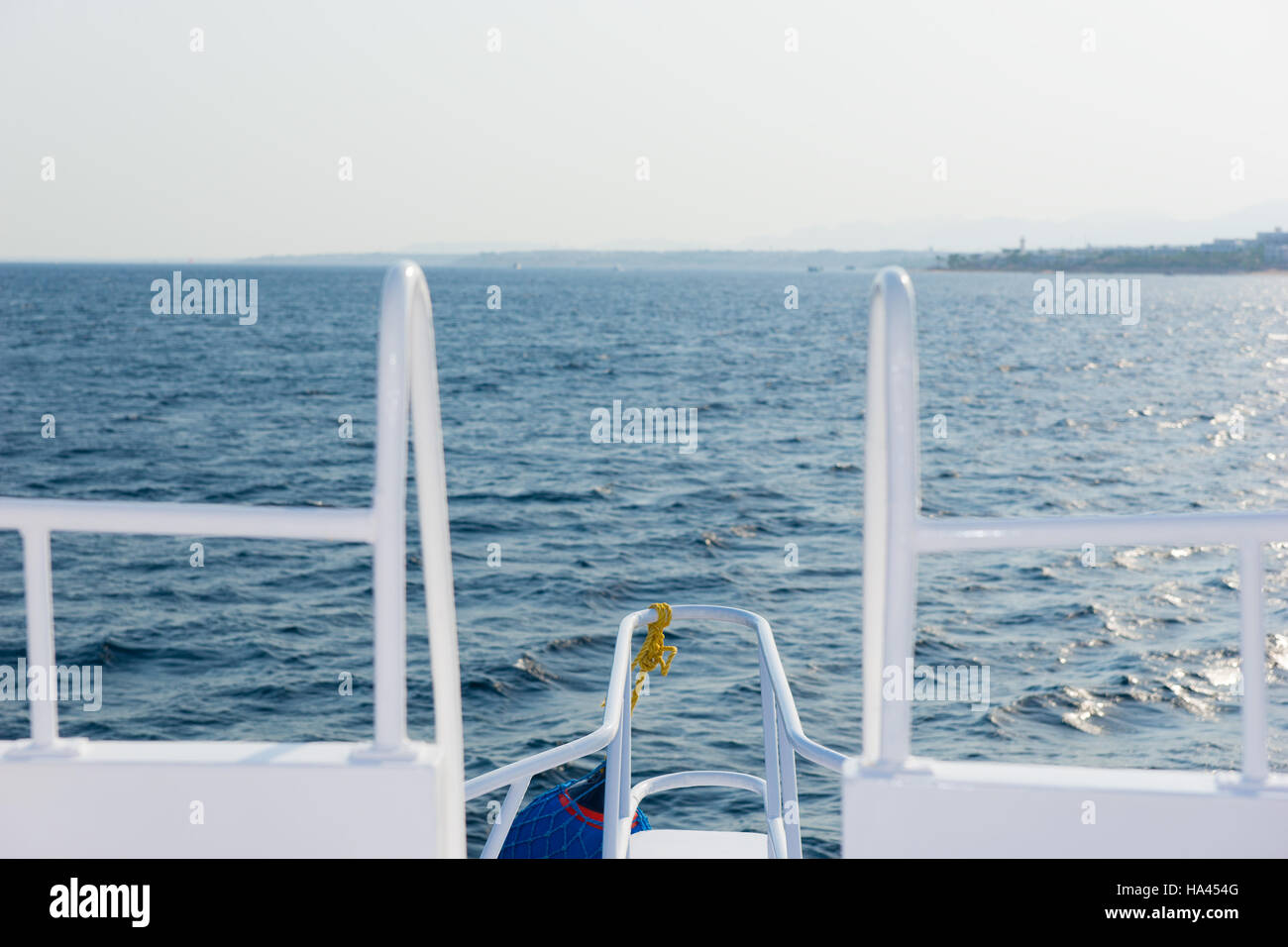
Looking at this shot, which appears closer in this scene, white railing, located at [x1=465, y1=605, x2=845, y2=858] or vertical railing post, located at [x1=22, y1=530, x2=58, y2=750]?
vertical railing post, located at [x1=22, y1=530, x2=58, y2=750]

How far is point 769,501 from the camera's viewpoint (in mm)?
26297

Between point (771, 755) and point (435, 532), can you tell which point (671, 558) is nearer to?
point (771, 755)

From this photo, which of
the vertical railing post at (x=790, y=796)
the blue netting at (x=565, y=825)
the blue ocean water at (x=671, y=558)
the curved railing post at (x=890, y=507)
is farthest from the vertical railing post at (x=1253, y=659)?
the blue ocean water at (x=671, y=558)

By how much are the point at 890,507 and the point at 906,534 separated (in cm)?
5

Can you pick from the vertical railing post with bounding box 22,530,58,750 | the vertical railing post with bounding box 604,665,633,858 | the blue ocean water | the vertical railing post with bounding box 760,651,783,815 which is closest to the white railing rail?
the vertical railing post with bounding box 22,530,58,750

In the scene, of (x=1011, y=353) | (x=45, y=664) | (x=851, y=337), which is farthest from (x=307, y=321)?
(x=45, y=664)

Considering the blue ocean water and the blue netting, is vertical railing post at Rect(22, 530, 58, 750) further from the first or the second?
the blue ocean water

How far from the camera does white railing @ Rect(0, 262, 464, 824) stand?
1869 millimetres

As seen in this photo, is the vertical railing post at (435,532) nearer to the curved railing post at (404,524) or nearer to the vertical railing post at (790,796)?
the curved railing post at (404,524)

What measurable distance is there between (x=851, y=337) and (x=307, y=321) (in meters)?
38.5

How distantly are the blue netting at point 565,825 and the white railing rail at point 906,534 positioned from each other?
490 cm

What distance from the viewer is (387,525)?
1910 millimetres
